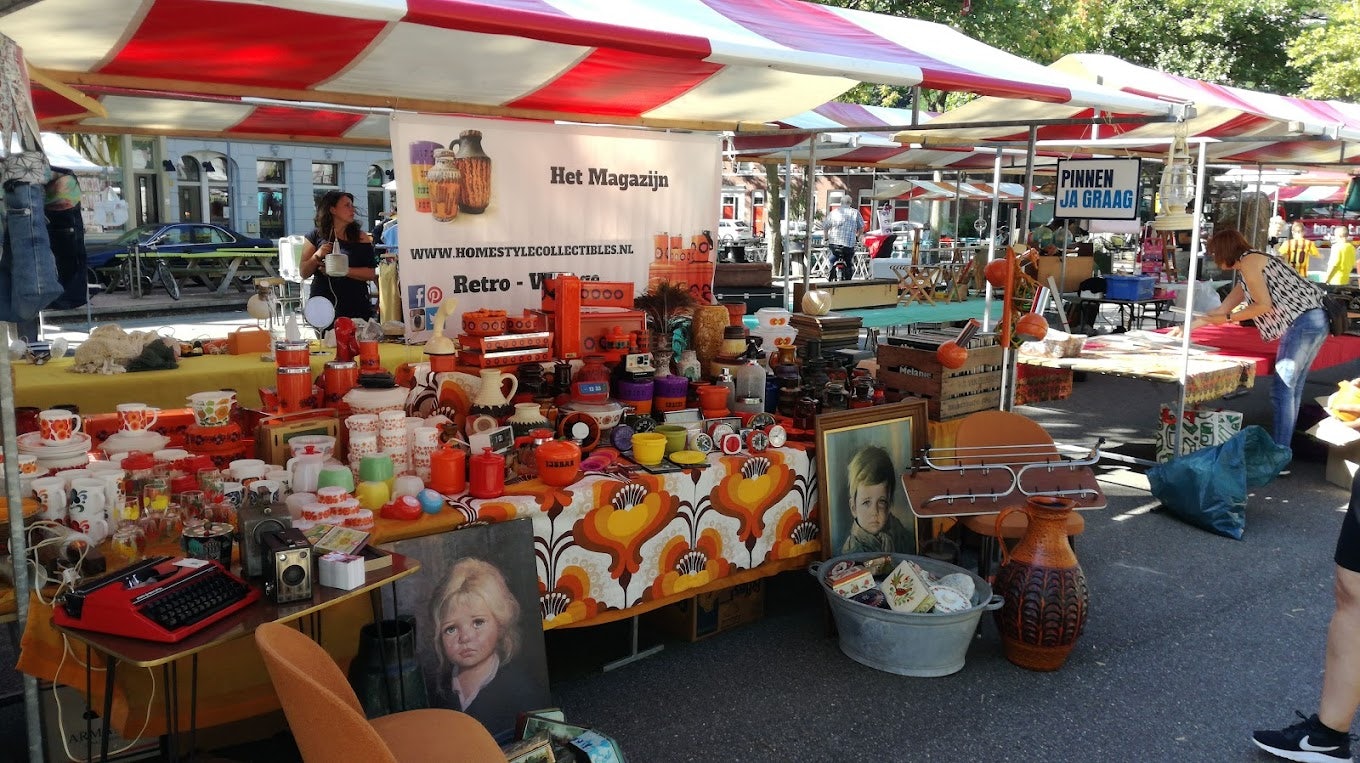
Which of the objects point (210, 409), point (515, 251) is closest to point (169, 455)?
point (210, 409)

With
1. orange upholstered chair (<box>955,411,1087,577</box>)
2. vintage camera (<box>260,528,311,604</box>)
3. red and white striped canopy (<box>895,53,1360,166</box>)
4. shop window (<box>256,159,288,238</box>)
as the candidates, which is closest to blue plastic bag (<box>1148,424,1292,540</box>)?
orange upholstered chair (<box>955,411,1087,577</box>)

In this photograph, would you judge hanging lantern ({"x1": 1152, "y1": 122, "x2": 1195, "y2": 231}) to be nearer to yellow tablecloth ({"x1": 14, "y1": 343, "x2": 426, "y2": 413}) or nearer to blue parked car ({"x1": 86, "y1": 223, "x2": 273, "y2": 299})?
yellow tablecloth ({"x1": 14, "y1": 343, "x2": 426, "y2": 413})

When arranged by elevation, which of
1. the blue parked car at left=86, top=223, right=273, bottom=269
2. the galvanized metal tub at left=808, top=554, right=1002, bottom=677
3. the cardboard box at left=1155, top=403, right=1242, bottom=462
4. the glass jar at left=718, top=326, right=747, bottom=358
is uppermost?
the blue parked car at left=86, top=223, right=273, bottom=269

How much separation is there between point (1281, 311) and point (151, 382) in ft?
21.7

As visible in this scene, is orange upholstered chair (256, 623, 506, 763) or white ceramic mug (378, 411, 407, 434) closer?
orange upholstered chair (256, 623, 506, 763)

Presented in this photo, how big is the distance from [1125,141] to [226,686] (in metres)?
7.33

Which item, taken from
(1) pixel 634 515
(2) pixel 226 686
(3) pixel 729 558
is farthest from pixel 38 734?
(3) pixel 729 558

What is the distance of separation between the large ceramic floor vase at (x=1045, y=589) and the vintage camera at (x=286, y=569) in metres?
2.59

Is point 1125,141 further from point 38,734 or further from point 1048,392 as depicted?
point 38,734

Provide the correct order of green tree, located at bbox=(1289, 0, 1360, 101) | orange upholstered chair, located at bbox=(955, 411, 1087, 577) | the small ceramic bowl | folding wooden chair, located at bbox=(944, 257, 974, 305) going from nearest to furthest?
the small ceramic bowl < orange upholstered chair, located at bbox=(955, 411, 1087, 577) < folding wooden chair, located at bbox=(944, 257, 974, 305) < green tree, located at bbox=(1289, 0, 1360, 101)

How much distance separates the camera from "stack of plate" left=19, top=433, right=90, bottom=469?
3.00m

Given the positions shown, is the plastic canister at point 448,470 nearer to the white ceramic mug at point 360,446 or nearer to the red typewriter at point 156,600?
the white ceramic mug at point 360,446

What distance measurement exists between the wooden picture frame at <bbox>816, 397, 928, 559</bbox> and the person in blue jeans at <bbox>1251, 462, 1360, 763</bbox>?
1.56 meters

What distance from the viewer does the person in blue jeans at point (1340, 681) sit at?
9.94 feet
